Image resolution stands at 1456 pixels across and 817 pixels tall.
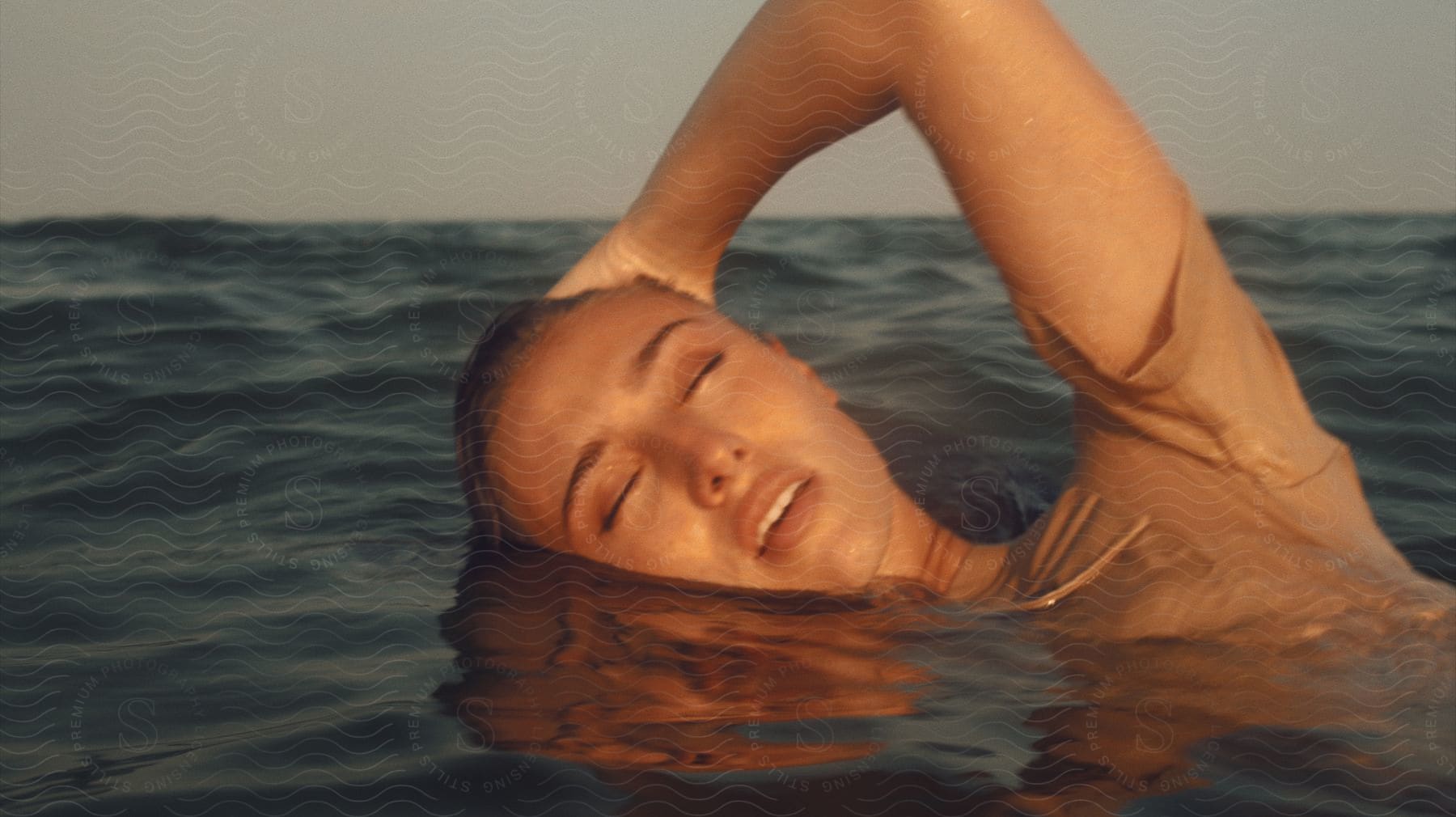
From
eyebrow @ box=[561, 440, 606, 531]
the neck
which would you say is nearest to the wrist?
eyebrow @ box=[561, 440, 606, 531]

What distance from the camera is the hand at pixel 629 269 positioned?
1.56 meters

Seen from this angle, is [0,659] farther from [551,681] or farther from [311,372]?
[311,372]

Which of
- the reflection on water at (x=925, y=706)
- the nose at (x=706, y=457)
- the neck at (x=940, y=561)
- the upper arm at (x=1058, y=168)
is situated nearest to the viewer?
the reflection on water at (x=925, y=706)

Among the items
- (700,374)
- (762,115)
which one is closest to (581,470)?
(700,374)

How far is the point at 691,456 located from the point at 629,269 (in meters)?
0.28

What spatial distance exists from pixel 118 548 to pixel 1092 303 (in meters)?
1.28

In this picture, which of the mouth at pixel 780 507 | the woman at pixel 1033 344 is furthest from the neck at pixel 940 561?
the mouth at pixel 780 507

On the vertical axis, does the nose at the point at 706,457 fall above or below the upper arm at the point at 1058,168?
below

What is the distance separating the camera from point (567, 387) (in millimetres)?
1482

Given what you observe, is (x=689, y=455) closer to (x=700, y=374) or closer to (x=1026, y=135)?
(x=700, y=374)

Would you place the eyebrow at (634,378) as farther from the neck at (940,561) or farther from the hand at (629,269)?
the neck at (940,561)

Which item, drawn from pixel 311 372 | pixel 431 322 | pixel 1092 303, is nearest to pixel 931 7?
pixel 1092 303

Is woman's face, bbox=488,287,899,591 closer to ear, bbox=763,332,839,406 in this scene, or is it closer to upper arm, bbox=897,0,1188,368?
ear, bbox=763,332,839,406

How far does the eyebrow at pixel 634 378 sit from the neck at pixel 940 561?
0.35 meters
